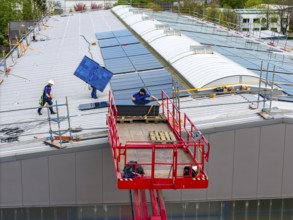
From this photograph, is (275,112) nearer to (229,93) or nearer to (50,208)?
(229,93)

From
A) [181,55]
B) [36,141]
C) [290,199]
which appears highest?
[181,55]

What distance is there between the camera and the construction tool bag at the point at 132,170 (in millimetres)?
10780

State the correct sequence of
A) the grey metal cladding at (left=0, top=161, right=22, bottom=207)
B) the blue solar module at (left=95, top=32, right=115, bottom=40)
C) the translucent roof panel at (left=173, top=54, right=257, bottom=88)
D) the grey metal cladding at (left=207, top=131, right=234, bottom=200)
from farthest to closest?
the blue solar module at (left=95, top=32, right=115, bottom=40) → the translucent roof panel at (left=173, top=54, right=257, bottom=88) → the grey metal cladding at (left=207, top=131, right=234, bottom=200) → the grey metal cladding at (left=0, top=161, right=22, bottom=207)

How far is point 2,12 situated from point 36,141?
2371 inches

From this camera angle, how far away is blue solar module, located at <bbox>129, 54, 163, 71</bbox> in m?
24.7

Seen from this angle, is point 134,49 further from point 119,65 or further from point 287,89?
point 287,89

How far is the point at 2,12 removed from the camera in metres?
70.2

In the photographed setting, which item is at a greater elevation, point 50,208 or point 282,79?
point 282,79

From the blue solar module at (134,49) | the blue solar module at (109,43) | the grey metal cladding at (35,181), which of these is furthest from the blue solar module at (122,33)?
the grey metal cladding at (35,181)

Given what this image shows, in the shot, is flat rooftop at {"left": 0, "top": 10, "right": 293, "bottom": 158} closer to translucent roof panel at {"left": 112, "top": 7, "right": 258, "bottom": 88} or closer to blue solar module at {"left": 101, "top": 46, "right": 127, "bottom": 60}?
blue solar module at {"left": 101, "top": 46, "right": 127, "bottom": 60}

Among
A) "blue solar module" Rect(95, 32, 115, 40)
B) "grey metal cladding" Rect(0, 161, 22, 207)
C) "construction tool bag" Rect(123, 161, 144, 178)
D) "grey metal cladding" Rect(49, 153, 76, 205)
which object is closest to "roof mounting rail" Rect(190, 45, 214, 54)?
"grey metal cladding" Rect(49, 153, 76, 205)

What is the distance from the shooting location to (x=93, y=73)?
19.9m

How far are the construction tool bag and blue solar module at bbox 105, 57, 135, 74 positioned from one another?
13966 mm

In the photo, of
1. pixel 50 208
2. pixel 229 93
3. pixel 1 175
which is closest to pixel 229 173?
pixel 229 93
